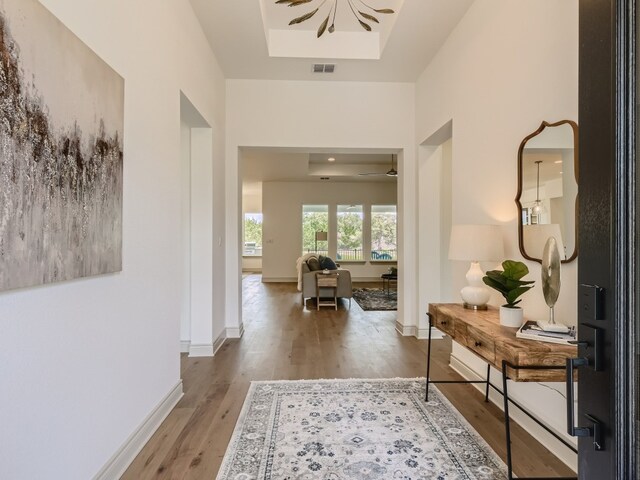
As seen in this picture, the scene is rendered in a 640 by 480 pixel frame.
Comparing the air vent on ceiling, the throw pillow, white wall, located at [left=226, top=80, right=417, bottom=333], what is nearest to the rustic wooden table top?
white wall, located at [left=226, top=80, right=417, bottom=333]

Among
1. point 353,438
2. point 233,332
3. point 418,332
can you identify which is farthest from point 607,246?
point 233,332

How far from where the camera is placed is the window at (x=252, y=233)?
12.2m

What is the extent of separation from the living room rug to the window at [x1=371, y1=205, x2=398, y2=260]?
709cm

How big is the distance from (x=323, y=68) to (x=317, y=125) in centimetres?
65

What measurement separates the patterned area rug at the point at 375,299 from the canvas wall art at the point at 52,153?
503cm

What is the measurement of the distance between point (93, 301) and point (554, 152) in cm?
257

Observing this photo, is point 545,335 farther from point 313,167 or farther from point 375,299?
point 313,167

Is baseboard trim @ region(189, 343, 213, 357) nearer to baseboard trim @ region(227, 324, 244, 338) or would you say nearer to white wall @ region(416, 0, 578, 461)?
baseboard trim @ region(227, 324, 244, 338)

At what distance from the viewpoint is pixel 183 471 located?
182cm

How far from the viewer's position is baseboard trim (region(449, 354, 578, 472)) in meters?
1.86

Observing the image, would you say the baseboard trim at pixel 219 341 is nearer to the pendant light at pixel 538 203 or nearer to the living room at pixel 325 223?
the pendant light at pixel 538 203

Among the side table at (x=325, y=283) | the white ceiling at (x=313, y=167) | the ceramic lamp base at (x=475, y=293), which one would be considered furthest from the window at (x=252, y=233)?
the ceramic lamp base at (x=475, y=293)

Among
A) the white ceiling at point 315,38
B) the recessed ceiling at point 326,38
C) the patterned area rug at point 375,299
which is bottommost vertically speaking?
the patterned area rug at point 375,299

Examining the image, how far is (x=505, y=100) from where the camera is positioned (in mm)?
2443
